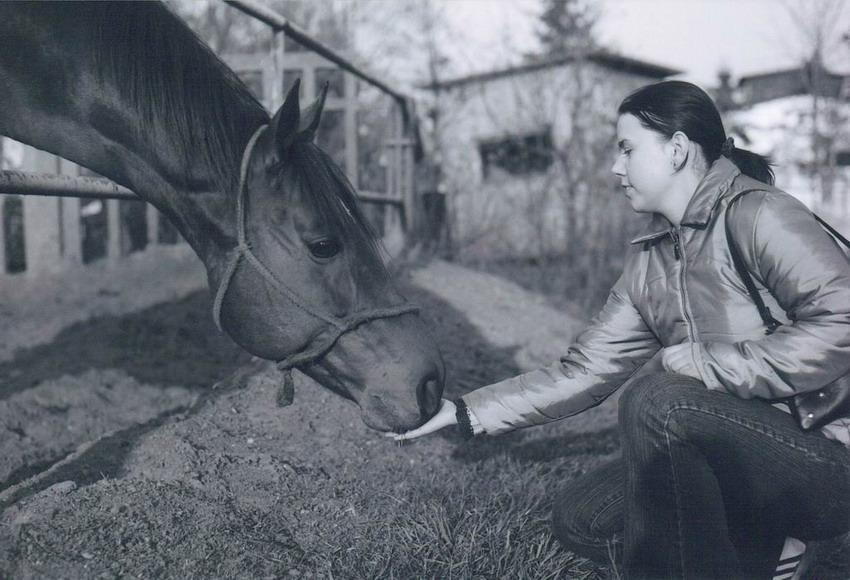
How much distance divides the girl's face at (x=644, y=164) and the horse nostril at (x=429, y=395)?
753mm

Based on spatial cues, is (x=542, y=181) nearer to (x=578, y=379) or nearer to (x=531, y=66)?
(x=531, y=66)

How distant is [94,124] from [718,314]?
67.9 inches

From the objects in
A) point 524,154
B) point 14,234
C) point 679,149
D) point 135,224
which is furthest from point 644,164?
point 524,154

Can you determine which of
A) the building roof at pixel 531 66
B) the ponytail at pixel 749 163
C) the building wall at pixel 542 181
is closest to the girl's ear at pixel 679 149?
the ponytail at pixel 749 163

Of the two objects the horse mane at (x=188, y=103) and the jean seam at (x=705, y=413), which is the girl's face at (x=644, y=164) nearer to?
the jean seam at (x=705, y=413)

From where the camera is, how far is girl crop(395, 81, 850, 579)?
5.48ft

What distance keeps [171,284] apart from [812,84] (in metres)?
13.2

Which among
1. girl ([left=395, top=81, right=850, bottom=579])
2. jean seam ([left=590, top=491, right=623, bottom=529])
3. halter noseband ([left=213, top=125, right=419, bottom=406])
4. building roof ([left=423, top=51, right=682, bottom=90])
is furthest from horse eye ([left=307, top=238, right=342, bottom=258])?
building roof ([left=423, top=51, right=682, bottom=90])

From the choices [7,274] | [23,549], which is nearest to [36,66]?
[23,549]

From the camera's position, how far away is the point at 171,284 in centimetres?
545

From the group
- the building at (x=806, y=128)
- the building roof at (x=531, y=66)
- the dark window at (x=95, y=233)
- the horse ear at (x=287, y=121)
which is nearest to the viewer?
the horse ear at (x=287, y=121)

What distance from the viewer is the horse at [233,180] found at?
6.36 feet

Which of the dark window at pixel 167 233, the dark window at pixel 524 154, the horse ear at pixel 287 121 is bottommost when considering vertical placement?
the dark window at pixel 167 233

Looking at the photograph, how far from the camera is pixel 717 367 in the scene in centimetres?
172
